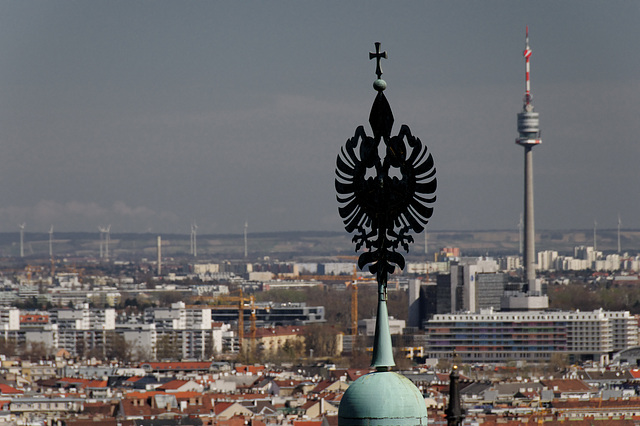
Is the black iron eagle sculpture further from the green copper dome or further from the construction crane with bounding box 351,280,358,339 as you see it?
the construction crane with bounding box 351,280,358,339

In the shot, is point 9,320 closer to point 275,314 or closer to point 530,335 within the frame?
point 275,314

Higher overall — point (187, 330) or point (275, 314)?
point (275, 314)

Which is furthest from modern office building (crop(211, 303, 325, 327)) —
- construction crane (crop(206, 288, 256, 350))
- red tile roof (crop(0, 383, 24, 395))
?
red tile roof (crop(0, 383, 24, 395))

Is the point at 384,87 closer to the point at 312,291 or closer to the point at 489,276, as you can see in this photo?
the point at 489,276

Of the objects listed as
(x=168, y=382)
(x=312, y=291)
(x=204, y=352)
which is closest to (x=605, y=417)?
(x=168, y=382)

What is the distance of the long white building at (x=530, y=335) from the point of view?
12112cm

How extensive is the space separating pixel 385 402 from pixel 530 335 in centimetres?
11851

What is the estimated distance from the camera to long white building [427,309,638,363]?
397ft

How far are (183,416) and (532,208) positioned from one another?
97163mm

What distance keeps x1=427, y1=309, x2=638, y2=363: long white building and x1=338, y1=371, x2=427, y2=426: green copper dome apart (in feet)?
380

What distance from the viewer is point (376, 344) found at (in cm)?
515

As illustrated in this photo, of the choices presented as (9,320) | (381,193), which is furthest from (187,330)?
(381,193)

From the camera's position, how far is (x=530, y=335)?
→ 4823 inches

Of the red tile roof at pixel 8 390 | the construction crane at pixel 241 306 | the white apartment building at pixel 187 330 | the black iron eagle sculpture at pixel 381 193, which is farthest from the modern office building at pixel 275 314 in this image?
the black iron eagle sculpture at pixel 381 193
